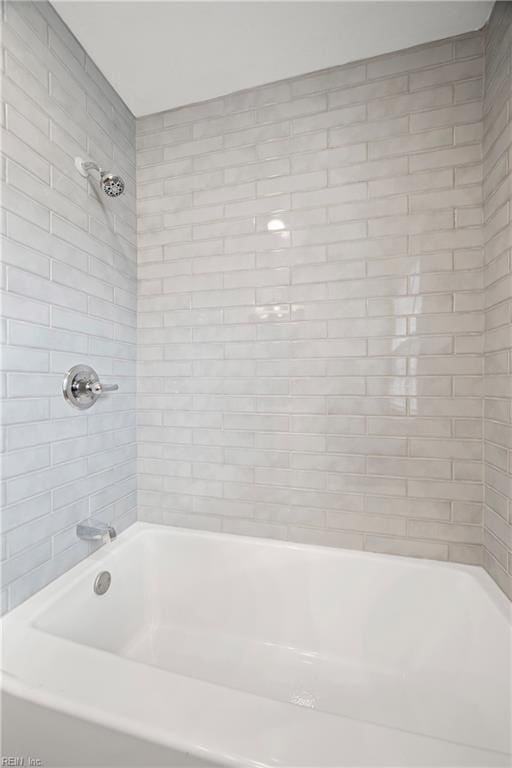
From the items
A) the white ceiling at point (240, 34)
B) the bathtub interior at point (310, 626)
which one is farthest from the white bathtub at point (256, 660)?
the white ceiling at point (240, 34)

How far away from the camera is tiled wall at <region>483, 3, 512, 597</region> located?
4.05 ft

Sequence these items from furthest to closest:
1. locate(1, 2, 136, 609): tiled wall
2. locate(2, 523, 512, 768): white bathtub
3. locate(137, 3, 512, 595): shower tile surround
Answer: locate(137, 3, 512, 595): shower tile surround, locate(1, 2, 136, 609): tiled wall, locate(2, 523, 512, 768): white bathtub

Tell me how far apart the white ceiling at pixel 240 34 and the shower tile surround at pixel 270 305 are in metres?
0.07

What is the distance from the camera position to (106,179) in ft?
4.69

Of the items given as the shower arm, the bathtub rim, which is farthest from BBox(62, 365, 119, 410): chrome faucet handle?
the shower arm

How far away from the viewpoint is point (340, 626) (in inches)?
59.9

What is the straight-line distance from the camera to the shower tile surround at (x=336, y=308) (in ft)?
4.75

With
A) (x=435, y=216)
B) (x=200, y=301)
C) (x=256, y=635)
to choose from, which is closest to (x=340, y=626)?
(x=256, y=635)

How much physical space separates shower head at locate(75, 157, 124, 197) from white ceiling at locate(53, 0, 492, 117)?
0.46 m

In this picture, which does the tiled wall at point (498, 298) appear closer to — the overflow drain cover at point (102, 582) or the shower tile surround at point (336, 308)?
the shower tile surround at point (336, 308)

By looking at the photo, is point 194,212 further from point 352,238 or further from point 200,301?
point 352,238

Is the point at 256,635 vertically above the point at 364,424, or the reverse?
the point at 364,424

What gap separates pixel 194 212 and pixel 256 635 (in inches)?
73.4

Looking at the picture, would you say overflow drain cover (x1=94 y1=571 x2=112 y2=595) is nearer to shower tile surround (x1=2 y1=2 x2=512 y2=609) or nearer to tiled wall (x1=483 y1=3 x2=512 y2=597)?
shower tile surround (x1=2 y1=2 x2=512 y2=609)
